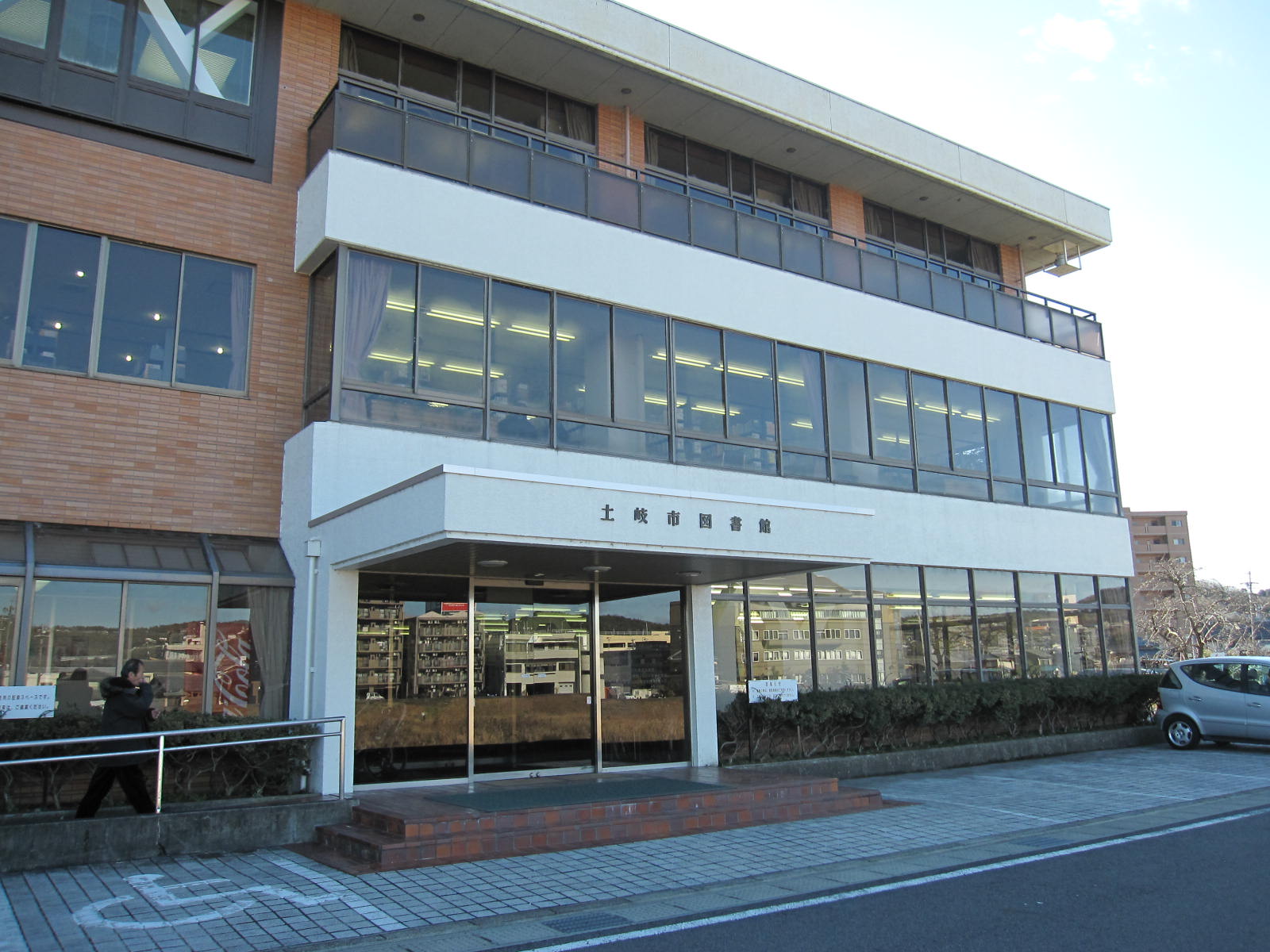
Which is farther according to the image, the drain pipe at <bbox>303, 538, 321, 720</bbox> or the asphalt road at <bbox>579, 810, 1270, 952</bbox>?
the drain pipe at <bbox>303, 538, 321, 720</bbox>

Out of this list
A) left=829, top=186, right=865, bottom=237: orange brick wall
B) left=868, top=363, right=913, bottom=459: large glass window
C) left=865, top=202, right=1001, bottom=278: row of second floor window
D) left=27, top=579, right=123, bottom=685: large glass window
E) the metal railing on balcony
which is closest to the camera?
left=27, top=579, right=123, bottom=685: large glass window

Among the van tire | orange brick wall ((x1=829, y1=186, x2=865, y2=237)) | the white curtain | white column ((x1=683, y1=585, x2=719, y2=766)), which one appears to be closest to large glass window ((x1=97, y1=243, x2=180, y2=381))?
the white curtain

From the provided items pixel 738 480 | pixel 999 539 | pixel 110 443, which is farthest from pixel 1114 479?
pixel 110 443

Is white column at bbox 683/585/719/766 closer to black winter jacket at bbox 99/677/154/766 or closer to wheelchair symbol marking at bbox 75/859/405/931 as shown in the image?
wheelchair symbol marking at bbox 75/859/405/931

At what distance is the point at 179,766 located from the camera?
9.95 m

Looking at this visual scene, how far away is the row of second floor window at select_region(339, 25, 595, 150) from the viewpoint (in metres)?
14.3

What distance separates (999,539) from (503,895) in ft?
43.0

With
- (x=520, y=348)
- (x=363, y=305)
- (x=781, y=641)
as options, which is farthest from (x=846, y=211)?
(x=363, y=305)

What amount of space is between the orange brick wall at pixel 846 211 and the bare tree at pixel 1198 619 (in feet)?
103

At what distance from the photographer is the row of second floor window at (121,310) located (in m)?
11.1

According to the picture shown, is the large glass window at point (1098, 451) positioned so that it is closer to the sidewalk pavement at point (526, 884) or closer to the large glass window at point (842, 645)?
the large glass window at point (842, 645)

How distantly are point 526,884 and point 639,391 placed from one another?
758 cm

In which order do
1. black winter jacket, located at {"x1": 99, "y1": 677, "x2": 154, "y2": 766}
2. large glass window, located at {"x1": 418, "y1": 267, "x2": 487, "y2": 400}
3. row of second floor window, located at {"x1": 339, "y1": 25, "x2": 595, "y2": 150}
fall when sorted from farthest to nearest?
row of second floor window, located at {"x1": 339, "y1": 25, "x2": 595, "y2": 150}
large glass window, located at {"x1": 418, "y1": 267, "x2": 487, "y2": 400}
black winter jacket, located at {"x1": 99, "y1": 677, "x2": 154, "y2": 766}

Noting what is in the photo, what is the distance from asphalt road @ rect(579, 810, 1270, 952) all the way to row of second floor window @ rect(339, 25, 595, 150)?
12.0 meters
